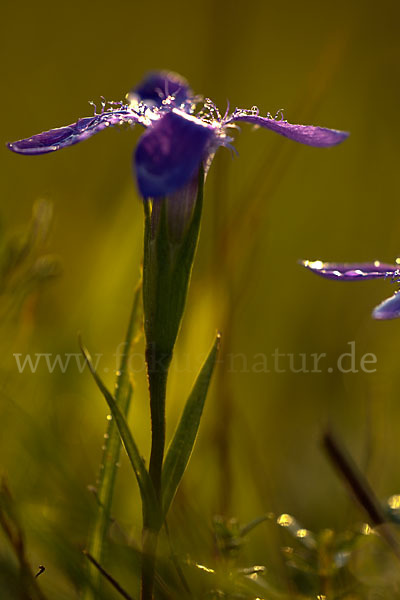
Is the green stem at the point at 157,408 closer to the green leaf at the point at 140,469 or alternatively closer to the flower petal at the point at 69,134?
the green leaf at the point at 140,469

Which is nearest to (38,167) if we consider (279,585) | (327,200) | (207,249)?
(207,249)

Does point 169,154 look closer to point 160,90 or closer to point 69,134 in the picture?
point 69,134

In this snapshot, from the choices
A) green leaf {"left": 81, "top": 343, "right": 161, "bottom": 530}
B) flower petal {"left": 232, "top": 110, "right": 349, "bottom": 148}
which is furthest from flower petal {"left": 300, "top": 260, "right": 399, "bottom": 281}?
green leaf {"left": 81, "top": 343, "right": 161, "bottom": 530}

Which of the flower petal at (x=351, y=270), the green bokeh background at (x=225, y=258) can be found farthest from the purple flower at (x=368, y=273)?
the green bokeh background at (x=225, y=258)

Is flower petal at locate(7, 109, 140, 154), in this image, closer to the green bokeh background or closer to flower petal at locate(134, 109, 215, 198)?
flower petal at locate(134, 109, 215, 198)

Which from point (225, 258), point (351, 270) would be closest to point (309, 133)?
point (351, 270)

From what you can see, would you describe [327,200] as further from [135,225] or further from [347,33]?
[135,225]
